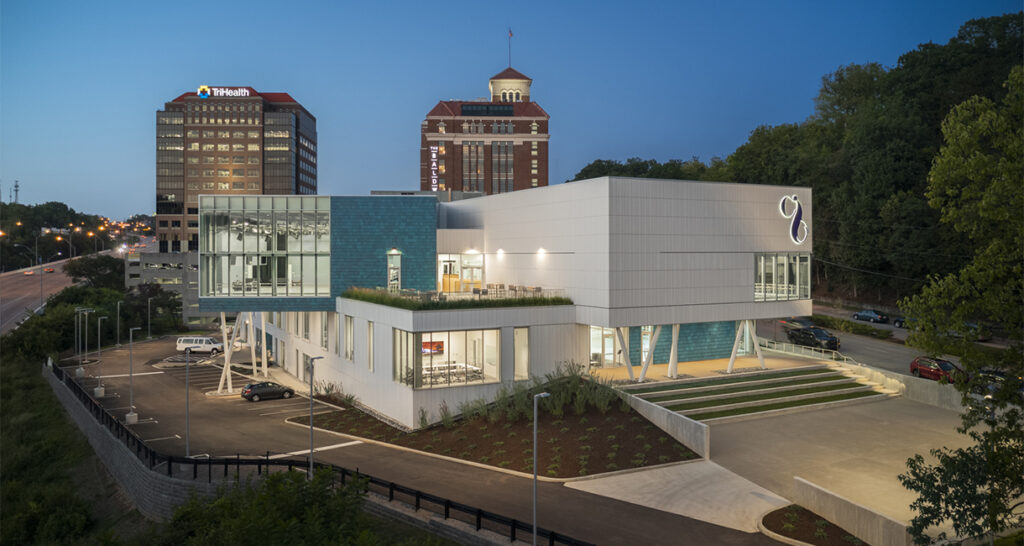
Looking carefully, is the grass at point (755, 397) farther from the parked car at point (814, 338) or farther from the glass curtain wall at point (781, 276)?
the parked car at point (814, 338)

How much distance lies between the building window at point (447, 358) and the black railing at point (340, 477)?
24.3ft

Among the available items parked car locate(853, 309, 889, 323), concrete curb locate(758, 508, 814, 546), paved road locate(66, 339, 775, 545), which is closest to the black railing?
paved road locate(66, 339, 775, 545)

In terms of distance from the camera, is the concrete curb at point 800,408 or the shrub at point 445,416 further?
the shrub at point 445,416

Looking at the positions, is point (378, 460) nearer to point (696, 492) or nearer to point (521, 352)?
point (521, 352)

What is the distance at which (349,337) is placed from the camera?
3891 cm

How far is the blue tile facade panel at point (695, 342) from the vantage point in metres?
36.6

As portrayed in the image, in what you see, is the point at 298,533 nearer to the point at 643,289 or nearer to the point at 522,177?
A: the point at 643,289

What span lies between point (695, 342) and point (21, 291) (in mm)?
102642

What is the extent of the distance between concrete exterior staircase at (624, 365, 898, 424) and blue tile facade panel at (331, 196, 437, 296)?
1588 cm

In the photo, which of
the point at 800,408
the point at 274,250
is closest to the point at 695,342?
the point at 800,408

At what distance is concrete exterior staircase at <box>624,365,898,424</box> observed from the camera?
1176 inches

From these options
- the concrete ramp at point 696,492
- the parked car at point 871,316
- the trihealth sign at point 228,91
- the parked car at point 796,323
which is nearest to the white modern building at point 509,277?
the concrete ramp at point 696,492

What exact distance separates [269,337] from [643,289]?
3766 centimetres

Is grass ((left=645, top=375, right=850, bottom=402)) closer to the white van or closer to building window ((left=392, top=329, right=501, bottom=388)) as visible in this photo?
building window ((left=392, top=329, right=501, bottom=388))
